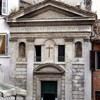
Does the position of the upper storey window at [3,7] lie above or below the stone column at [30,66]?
above

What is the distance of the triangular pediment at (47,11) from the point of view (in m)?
29.0

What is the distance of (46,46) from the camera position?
29.4m

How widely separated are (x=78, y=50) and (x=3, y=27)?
5353 mm

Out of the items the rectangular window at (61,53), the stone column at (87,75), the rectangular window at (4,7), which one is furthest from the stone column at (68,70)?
the rectangular window at (4,7)

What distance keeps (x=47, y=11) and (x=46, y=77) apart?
4.46m

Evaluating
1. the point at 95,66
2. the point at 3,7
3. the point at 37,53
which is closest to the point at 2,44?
the point at 37,53

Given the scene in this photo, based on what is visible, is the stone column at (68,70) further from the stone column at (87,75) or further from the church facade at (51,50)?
the stone column at (87,75)

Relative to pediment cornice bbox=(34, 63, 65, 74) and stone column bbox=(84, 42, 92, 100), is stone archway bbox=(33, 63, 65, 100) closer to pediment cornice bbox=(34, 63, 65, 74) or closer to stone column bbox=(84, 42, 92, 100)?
pediment cornice bbox=(34, 63, 65, 74)

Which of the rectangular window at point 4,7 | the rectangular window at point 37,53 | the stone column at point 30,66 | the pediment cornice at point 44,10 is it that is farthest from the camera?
the rectangular window at point 4,7

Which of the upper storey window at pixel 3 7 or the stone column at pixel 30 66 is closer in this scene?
the stone column at pixel 30 66

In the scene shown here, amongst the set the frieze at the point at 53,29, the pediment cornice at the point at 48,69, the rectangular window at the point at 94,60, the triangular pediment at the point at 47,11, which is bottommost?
the pediment cornice at the point at 48,69

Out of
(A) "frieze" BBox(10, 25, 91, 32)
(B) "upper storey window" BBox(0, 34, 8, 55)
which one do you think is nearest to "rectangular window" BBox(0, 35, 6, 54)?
(B) "upper storey window" BBox(0, 34, 8, 55)

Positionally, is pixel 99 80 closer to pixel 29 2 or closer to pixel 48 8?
pixel 48 8

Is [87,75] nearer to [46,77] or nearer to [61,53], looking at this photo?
[61,53]
